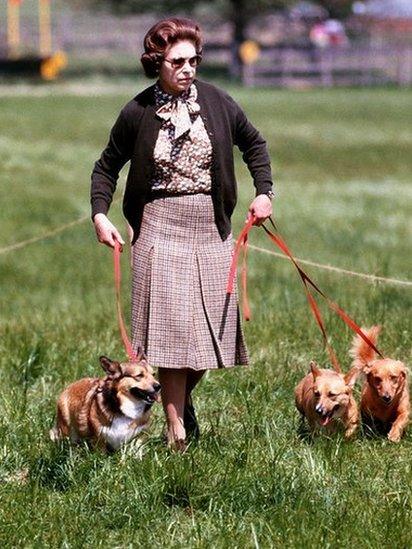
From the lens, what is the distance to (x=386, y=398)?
6.48 metres

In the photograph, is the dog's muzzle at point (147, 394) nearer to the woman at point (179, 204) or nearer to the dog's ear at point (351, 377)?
the woman at point (179, 204)

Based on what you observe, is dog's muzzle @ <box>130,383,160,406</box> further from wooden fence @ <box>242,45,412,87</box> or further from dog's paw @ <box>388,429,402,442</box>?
wooden fence @ <box>242,45,412,87</box>

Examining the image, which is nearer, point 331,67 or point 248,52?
point 248,52

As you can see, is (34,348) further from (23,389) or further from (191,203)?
(191,203)

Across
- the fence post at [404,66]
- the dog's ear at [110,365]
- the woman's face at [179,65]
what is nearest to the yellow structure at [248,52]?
the fence post at [404,66]

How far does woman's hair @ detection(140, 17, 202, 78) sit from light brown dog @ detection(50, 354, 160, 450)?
128cm

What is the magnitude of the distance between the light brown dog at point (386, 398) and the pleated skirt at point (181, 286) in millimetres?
737

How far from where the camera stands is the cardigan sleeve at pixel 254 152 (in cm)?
628

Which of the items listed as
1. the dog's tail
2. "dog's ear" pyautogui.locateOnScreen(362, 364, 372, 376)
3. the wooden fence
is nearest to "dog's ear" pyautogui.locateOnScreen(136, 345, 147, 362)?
"dog's ear" pyautogui.locateOnScreen(362, 364, 372, 376)

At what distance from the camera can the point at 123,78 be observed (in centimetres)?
6297

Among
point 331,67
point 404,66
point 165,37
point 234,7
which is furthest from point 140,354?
point 234,7

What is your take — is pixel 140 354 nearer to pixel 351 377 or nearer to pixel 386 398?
pixel 351 377

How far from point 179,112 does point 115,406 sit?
1.28m

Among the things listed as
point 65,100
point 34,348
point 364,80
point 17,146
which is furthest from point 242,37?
point 34,348
